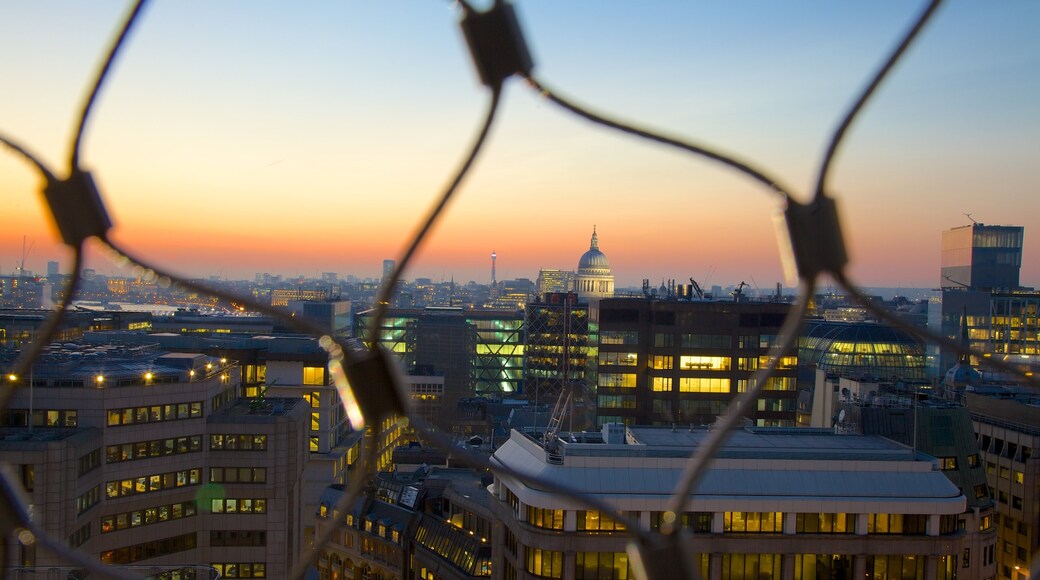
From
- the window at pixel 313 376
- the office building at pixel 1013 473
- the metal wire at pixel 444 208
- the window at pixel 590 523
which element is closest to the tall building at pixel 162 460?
the window at pixel 590 523

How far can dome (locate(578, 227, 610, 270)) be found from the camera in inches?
1955

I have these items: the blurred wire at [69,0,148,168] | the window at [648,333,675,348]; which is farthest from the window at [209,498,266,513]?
the window at [648,333,675,348]

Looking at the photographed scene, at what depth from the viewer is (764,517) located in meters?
8.57

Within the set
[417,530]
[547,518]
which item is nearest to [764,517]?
[547,518]

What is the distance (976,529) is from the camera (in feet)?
36.1

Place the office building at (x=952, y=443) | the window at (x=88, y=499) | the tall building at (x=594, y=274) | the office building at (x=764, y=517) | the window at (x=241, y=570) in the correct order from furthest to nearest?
the tall building at (x=594, y=274), the window at (x=241, y=570), the office building at (x=952, y=443), the window at (x=88, y=499), the office building at (x=764, y=517)

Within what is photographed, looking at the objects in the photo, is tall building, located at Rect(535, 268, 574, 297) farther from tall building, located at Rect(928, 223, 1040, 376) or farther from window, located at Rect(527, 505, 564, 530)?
window, located at Rect(527, 505, 564, 530)

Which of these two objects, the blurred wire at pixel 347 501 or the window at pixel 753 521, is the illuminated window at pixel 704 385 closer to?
the window at pixel 753 521

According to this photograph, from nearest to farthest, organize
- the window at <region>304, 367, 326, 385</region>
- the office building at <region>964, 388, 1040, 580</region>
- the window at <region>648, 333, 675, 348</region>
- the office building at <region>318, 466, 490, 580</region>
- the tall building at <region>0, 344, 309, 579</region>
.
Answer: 1. the tall building at <region>0, 344, 309, 579</region>
2. the office building at <region>318, 466, 490, 580</region>
3. the office building at <region>964, 388, 1040, 580</region>
4. the window at <region>304, 367, 326, 385</region>
5. the window at <region>648, 333, 675, 348</region>

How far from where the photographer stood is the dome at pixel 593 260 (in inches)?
1955

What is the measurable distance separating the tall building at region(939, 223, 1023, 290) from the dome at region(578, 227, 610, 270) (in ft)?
60.5

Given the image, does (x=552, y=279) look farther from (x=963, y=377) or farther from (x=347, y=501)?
(x=347, y=501)

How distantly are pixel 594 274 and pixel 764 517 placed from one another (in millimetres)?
41220

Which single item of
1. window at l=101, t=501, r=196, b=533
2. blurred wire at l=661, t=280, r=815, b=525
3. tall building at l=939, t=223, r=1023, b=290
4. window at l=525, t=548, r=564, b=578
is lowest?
window at l=101, t=501, r=196, b=533
